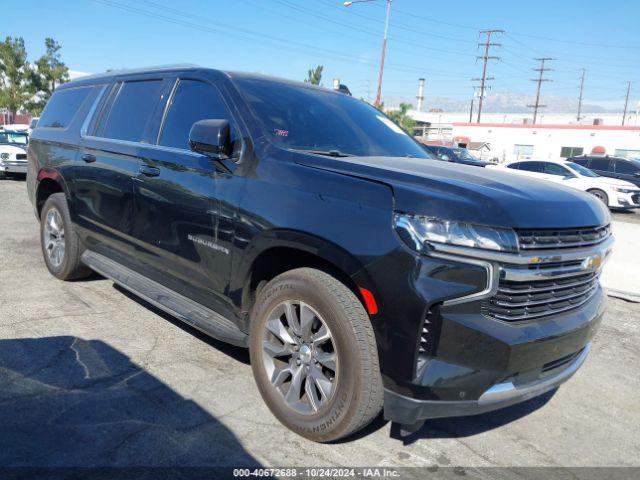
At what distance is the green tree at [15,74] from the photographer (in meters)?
31.5

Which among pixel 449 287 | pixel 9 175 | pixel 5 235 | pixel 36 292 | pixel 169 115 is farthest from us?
pixel 9 175

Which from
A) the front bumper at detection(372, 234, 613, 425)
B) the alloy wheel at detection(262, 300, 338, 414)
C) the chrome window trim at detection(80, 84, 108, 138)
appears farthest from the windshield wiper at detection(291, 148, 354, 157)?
the chrome window trim at detection(80, 84, 108, 138)

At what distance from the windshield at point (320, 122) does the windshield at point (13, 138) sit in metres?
15.0

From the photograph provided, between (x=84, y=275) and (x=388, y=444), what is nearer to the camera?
(x=388, y=444)

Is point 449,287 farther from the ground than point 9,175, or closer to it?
farther from the ground

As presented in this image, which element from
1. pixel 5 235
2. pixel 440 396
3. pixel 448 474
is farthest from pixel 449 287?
pixel 5 235

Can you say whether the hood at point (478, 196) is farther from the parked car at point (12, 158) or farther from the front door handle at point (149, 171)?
→ the parked car at point (12, 158)

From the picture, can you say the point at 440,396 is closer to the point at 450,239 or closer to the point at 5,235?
the point at 450,239

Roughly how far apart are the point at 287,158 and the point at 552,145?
4809 centimetres

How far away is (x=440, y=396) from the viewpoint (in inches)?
92.8

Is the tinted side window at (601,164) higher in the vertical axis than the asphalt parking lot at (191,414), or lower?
higher

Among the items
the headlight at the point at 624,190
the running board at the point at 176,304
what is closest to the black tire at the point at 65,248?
the running board at the point at 176,304

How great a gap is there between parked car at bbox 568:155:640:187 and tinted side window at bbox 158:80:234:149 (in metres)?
18.3

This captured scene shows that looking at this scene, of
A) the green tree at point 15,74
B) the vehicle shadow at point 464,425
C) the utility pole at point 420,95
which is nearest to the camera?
the vehicle shadow at point 464,425
